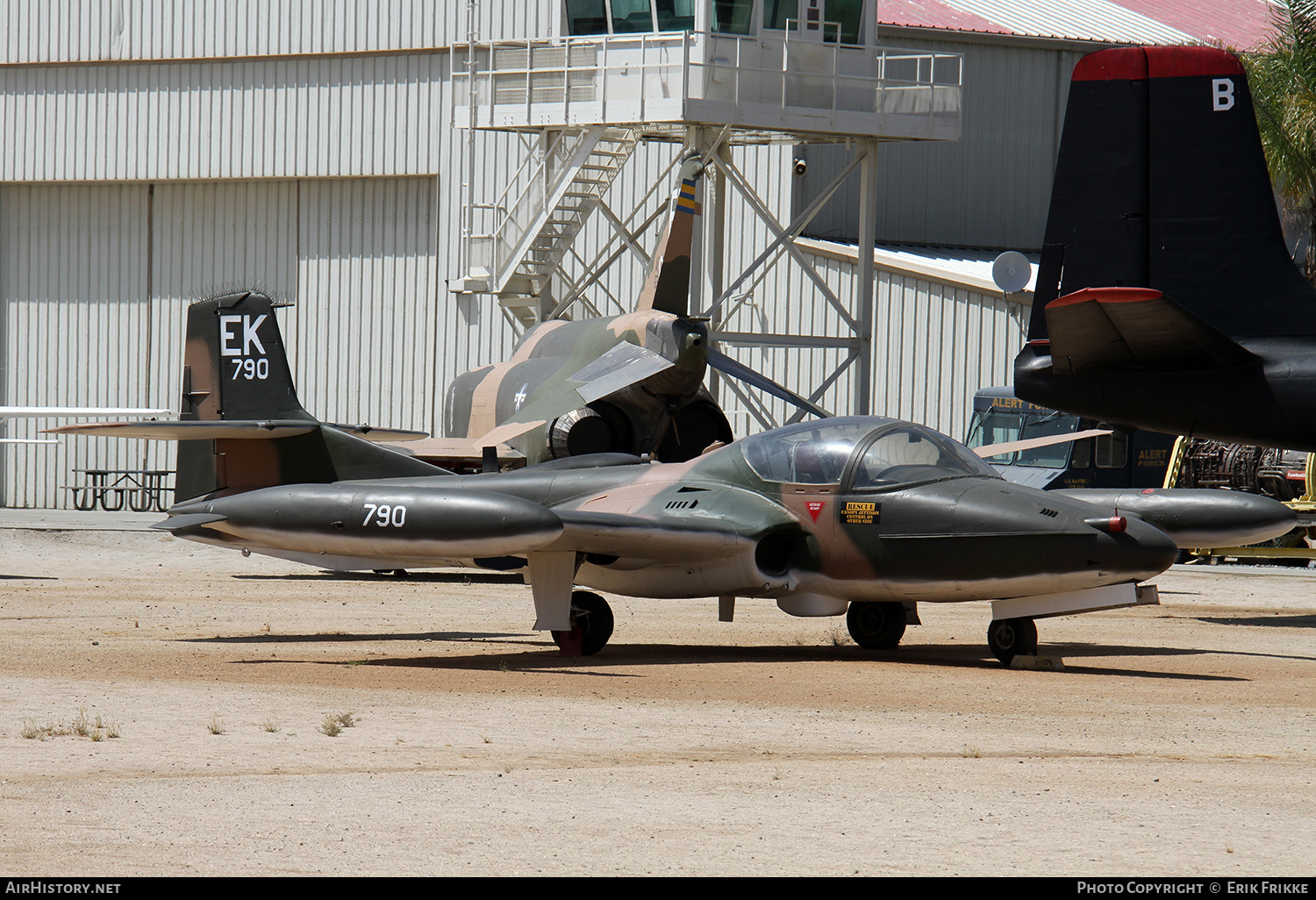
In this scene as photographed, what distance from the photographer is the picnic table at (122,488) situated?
41.2 m

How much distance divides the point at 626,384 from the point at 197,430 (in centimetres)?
678

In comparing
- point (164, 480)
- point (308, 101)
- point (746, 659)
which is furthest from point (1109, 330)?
point (164, 480)

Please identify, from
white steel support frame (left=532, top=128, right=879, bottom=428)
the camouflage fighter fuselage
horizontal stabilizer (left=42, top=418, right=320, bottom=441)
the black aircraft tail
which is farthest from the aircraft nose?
white steel support frame (left=532, top=128, right=879, bottom=428)

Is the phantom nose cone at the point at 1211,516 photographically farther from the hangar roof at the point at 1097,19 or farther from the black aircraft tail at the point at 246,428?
the hangar roof at the point at 1097,19

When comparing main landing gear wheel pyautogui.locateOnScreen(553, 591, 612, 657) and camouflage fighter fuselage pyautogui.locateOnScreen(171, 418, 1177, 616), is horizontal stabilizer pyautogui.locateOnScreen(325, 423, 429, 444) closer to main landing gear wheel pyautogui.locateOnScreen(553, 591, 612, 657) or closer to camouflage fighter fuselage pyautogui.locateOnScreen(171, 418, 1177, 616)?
camouflage fighter fuselage pyautogui.locateOnScreen(171, 418, 1177, 616)

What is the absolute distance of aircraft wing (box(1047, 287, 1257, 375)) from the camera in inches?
618

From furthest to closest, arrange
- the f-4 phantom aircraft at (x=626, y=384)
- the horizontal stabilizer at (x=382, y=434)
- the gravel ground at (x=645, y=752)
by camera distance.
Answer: the f-4 phantom aircraft at (x=626, y=384)
the horizontal stabilizer at (x=382, y=434)
the gravel ground at (x=645, y=752)

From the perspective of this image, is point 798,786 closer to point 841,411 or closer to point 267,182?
point 841,411

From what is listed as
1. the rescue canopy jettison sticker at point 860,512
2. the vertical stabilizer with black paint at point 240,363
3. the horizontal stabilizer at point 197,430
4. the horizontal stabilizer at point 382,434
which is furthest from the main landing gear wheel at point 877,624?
the vertical stabilizer with black paint at point 240,363

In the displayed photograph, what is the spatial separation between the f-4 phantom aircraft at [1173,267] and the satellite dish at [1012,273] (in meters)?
11.6

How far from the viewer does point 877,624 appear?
14445mm

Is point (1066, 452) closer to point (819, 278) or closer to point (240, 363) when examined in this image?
point (819, 278)
